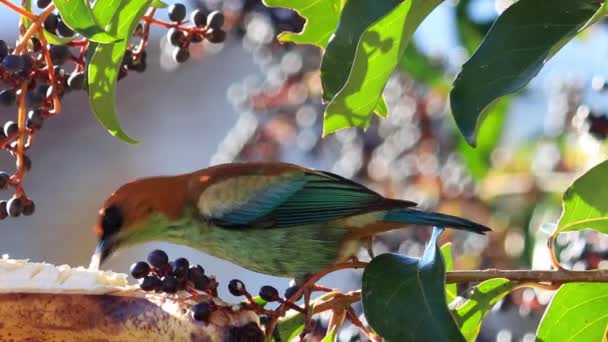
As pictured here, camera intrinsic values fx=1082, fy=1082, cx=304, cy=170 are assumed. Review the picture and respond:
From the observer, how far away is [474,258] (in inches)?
179

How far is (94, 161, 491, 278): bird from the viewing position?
3010mm

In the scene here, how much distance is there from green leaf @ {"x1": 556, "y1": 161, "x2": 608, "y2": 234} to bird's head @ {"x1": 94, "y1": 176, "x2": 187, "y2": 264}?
4.13 feet

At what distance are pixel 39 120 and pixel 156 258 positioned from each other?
46cm

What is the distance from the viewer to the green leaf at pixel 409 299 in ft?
6.54

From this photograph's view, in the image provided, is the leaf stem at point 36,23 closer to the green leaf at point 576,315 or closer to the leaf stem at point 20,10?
the leaf stem at point 20,10

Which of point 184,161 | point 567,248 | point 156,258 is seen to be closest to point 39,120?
point 156,258

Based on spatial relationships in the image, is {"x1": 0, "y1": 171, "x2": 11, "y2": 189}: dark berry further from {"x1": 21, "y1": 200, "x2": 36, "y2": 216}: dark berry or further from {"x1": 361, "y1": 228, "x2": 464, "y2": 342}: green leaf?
{"x1": 361, "y1": 228, "x2": 464, "y2": 342}: green leaf

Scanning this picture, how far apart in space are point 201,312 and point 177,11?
96cm

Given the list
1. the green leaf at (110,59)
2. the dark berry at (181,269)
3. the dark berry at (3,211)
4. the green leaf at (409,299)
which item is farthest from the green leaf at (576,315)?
the dark berry at (3,211)

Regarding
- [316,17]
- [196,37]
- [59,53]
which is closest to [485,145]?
[196,37]

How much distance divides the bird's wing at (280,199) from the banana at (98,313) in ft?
2.41

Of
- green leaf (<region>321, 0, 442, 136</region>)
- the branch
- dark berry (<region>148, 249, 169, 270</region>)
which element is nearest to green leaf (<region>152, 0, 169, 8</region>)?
green leaf (<region>321, 0, 442, 136</region>)

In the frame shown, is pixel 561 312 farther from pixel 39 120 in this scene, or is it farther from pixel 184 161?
pixel 184 161

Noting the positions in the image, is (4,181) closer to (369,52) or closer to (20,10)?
(20,10)
